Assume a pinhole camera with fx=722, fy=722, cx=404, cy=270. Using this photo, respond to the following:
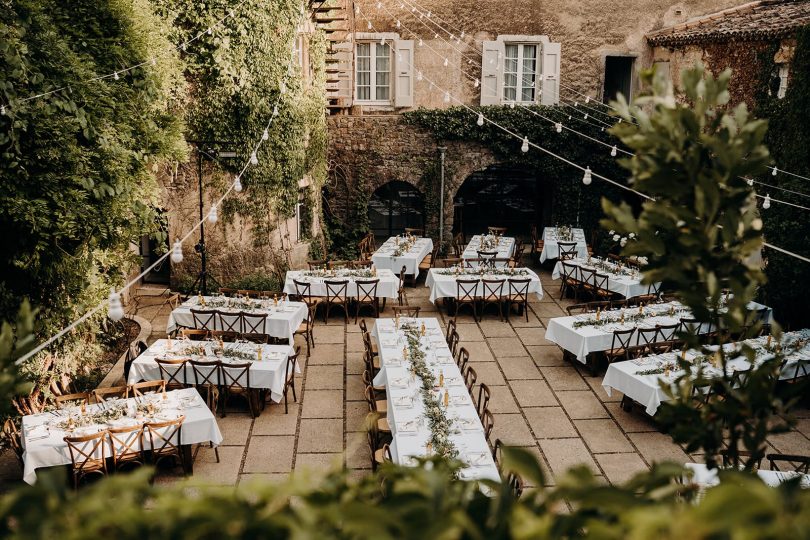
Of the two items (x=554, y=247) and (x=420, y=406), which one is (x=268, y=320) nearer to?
(x=420, y=406)

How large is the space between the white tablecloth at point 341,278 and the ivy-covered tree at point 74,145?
3793 millimetres

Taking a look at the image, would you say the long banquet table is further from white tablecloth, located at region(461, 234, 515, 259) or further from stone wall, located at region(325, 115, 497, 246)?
stone wall, located at region(325, 115, 497, 246)

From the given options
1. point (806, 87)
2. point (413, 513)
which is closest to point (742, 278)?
point (413, 513)

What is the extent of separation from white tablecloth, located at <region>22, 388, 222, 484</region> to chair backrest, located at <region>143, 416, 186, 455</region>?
76mm

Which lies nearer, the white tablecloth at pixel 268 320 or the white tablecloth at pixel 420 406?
the white tablecloth at pixel 420 406

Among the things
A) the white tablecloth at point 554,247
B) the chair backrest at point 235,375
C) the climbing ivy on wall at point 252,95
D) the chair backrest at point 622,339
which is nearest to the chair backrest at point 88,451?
the chair backrest at point 235,375

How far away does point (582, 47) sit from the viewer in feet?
58.9

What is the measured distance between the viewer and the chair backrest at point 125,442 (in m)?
7.26

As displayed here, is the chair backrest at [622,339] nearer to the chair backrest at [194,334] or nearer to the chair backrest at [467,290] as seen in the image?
the chair backrest at [467,290]

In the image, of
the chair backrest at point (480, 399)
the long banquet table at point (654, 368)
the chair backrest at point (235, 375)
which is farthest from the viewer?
the chair backrest at point (235, 375)

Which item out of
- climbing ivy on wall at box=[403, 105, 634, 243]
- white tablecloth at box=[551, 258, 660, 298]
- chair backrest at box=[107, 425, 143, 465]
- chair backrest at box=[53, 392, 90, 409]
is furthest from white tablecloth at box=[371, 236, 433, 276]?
chair backrest at box=[107, 425, 143, 465]

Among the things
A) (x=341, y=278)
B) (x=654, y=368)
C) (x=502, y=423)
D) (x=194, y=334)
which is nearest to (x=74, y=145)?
(x=194, y=334)

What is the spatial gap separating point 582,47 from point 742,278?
16.6 meters

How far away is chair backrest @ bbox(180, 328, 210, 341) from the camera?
9.96 metres
